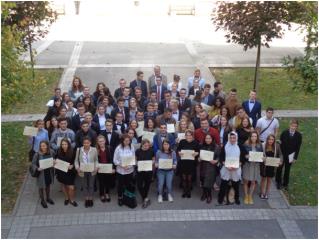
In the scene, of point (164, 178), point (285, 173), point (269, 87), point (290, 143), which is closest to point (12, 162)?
point (164, 178)

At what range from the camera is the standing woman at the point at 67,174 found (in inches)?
373

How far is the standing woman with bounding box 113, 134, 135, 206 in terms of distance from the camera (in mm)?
9500

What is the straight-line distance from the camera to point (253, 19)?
1447 centimetres

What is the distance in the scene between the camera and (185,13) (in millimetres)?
36531

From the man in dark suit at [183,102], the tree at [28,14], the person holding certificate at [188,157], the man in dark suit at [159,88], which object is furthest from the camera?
the tree at [28,14]

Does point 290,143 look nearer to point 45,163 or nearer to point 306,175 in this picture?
point 306,175

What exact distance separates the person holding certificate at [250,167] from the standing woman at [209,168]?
0.58 meters

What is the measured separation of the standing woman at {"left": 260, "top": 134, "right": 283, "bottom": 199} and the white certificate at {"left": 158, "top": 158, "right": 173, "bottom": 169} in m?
1.94

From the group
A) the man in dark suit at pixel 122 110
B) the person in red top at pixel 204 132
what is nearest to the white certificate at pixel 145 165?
the person in red top at pixel 204 132

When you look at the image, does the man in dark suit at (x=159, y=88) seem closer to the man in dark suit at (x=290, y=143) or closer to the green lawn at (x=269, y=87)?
the man in dark suit at (x=290, y=143)

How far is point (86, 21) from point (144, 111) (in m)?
23.5

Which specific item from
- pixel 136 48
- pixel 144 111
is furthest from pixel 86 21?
pixel 144 111

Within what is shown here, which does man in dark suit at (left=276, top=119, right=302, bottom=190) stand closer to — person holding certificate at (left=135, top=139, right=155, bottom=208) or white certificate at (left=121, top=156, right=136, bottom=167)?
person holding certificate at (left=135, top=139, right=155, bottom=208)

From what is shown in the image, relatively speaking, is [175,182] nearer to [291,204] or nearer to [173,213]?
[173,213]
